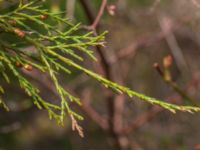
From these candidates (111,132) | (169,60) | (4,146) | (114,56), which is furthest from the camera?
(4,146)

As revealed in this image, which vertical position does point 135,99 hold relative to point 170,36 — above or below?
below

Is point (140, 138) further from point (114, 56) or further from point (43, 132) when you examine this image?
point (114, 56)

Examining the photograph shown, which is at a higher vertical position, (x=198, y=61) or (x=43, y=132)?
(x=43, y=132)

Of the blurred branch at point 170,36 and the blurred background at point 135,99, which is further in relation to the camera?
the blurred background at point 135,99

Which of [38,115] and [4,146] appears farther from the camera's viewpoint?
[38,115]

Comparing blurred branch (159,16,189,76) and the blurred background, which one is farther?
the blurred background

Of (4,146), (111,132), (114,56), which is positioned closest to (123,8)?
(114,56)

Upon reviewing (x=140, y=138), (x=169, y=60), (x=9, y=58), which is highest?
(x=9, y=58)

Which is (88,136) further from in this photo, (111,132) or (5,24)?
(5,24)

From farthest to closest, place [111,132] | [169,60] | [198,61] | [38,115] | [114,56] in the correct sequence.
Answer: [198,61]
[38,115]
[114,56]
[111,132]
[169,60]

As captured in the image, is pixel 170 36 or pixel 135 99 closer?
pixel 170 36
